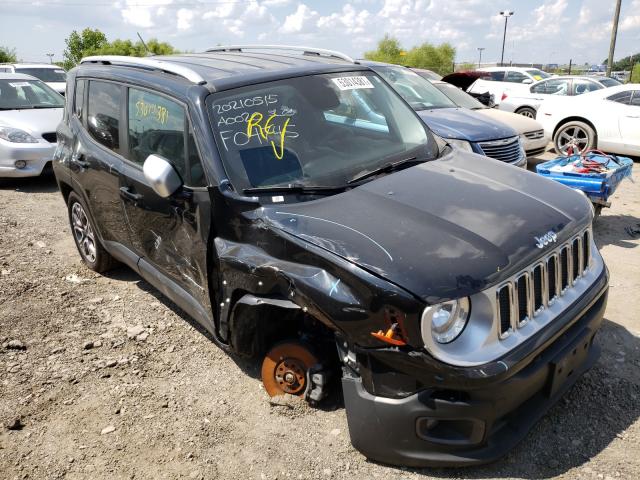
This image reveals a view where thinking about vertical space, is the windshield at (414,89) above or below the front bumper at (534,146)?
above

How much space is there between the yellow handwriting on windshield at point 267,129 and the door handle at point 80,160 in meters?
1.90

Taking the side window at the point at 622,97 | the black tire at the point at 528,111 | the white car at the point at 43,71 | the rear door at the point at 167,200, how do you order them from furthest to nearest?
1. the white car at the point at 43,71
2. the black tire at the point at 528,111
3. the side window at the point at 622,97
4. the rear door at the point at 167,200

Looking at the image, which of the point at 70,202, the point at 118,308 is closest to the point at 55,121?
the point at 70,202

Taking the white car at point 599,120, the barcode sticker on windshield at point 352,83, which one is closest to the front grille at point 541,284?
the barcode sticker on windshield at point 352,83

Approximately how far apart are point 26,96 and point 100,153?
648cm

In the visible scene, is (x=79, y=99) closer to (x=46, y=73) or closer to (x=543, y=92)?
(x=543, y=92)

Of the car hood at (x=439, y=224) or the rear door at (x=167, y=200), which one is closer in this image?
the car hood at (x=439, y=224)

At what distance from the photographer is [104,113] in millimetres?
4234

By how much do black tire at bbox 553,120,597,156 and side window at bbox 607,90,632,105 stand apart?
601mm

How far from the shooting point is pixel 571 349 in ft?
8.77

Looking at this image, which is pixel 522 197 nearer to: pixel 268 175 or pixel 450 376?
pixel 450 376

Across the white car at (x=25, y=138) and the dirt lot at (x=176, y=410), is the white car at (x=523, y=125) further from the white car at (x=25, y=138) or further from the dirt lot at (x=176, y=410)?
the white car at (x=25, y=138)

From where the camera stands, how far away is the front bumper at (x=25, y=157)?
8.08 metres

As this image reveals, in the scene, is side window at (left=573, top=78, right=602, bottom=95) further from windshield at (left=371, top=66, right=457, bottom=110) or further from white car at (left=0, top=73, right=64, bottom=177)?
white car at (left=0, top=73, right=64, bottom=177)
